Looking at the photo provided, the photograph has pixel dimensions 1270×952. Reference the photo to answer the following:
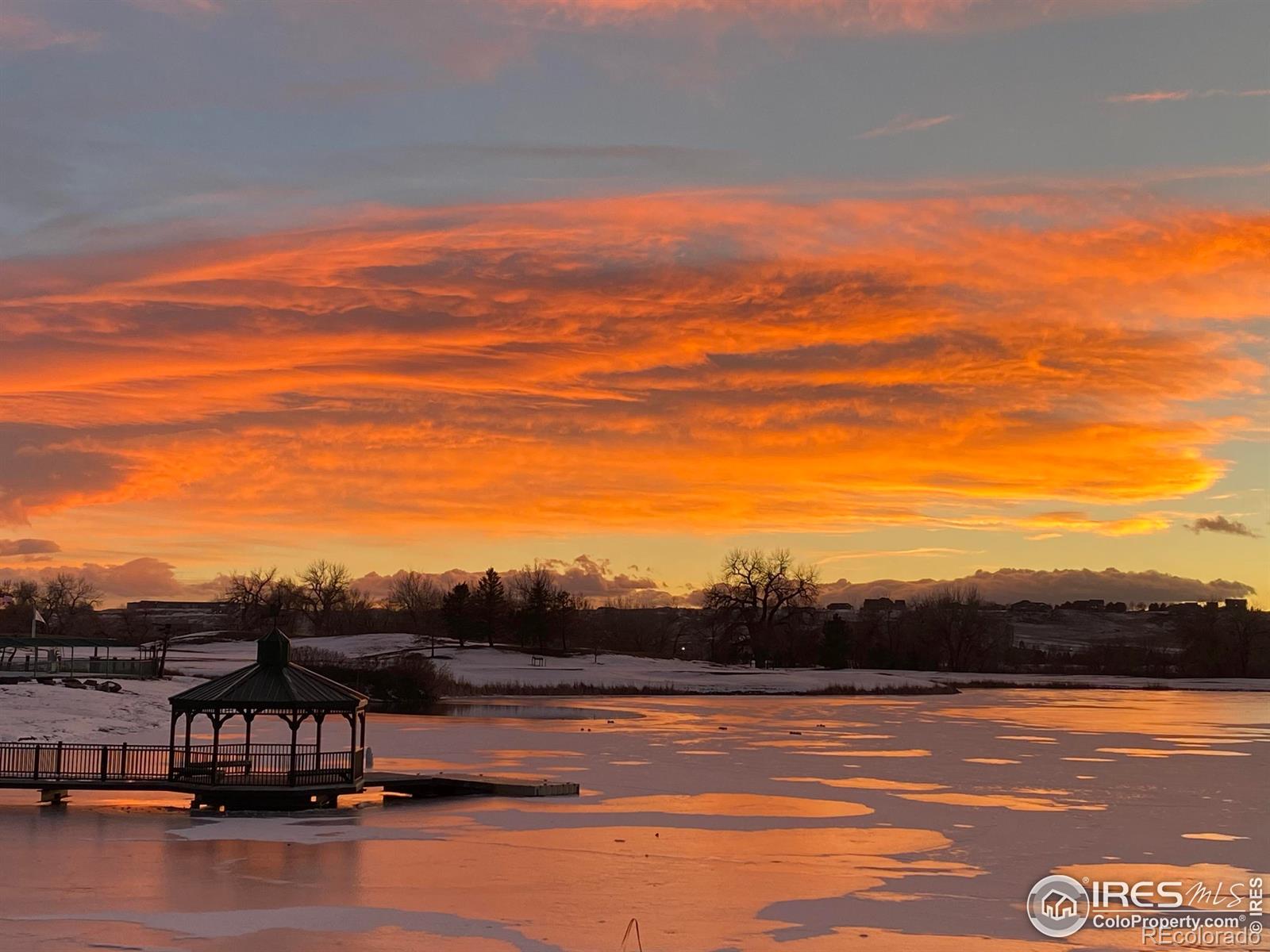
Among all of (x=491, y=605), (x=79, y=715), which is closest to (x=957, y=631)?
(x=491, y=605)

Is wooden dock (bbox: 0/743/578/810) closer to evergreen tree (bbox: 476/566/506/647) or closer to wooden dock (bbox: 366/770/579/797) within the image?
wooden dock (bbox: 366/770/579/797)

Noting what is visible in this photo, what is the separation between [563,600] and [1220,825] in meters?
122

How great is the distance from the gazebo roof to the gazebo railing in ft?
3.94

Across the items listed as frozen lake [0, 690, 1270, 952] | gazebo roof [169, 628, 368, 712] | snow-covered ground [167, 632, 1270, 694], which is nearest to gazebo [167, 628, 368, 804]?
gazebo roof [169, 628, 368, 712]

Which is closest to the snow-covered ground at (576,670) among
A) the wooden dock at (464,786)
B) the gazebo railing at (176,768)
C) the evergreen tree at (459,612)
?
the evergreen tree at (459,612)

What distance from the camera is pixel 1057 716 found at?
77875 mm

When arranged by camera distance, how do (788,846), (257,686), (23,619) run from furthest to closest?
(23,619) → (257,686) → (788,846)

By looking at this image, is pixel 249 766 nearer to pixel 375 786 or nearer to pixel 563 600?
pixel 375 786

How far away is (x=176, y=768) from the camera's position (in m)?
35.3

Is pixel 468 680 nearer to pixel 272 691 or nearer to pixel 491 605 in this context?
pixel 491 605

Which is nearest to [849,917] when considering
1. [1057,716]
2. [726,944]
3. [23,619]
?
[726,944]

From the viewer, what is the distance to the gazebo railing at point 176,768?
3453cm

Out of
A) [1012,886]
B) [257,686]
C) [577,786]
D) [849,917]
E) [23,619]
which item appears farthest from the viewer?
[23,619]

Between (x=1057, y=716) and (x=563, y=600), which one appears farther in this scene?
(x=563, y=600)
